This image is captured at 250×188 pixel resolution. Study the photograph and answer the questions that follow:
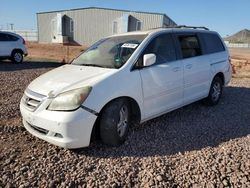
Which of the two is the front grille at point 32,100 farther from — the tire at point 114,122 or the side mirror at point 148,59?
the side mirror at point 148,59

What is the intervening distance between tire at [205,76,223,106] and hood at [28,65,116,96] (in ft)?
10.4

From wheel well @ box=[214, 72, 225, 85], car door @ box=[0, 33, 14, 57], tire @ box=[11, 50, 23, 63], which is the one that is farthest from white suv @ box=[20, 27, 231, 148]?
tire @ box=[11, 50, 23, 63]

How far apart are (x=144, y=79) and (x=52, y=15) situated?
39.9m

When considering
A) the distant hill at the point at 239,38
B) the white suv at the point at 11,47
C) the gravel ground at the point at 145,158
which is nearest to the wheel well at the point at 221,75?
the gravel ground at the point at 145,158

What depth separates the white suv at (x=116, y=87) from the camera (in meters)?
3.49

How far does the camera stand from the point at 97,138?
3.97 metres

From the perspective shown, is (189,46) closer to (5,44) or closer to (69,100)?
(69,100)

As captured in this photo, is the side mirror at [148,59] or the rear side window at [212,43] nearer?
the side mirror at [148,59]

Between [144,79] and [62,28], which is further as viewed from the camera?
[62,28]

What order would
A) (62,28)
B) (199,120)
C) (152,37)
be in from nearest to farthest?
1. (152,37)
2. (199,120)
3. (62,28)

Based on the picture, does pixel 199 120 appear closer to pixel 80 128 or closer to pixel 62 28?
pixel 80 128

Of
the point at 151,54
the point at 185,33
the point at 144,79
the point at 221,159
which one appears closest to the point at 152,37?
the point at 151,54

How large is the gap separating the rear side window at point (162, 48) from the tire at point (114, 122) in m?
1.07

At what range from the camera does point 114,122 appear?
3.78 meters
